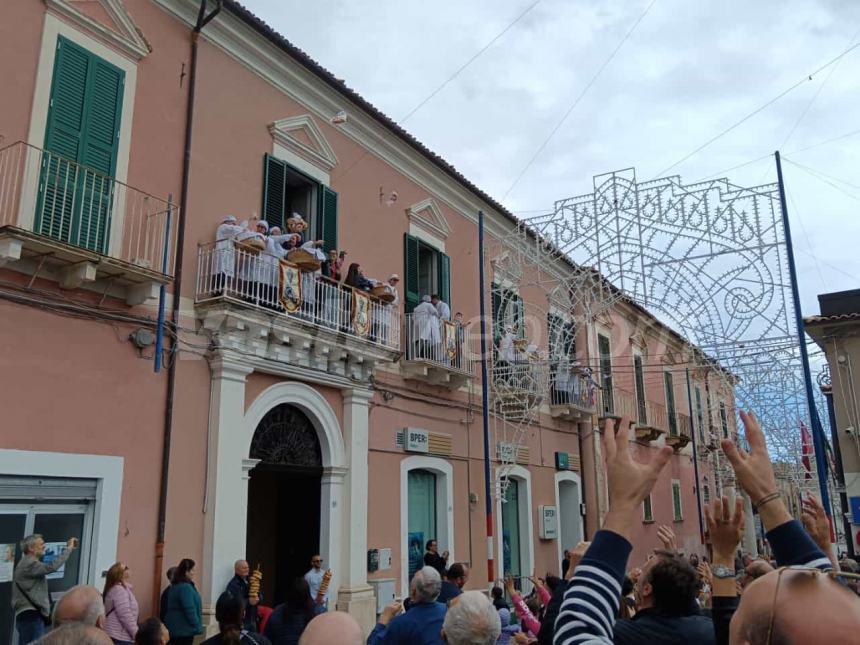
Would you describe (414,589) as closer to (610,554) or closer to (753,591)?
(610,554)

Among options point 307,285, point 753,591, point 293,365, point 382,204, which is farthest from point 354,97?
point 753,591

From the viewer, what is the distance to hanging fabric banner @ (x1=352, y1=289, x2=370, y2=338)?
11.3m

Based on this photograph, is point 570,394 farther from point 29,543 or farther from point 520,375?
point 29,543

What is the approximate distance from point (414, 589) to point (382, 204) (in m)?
9.39

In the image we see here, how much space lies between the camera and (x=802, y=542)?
2164 millimetres

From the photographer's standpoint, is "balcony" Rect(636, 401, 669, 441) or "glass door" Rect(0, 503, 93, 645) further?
"balcony" Rect(636, 401, 669, 441)

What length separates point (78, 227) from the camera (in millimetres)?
7793

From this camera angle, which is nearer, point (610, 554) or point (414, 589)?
point (610, 554)

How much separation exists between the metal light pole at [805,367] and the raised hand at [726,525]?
25.1 ft

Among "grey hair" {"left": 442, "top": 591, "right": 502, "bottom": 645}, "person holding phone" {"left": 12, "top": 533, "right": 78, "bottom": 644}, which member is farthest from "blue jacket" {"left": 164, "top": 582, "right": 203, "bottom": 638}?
"grey hair" {"left": 442, "top": 591, "right": 502, "bottom": 645}

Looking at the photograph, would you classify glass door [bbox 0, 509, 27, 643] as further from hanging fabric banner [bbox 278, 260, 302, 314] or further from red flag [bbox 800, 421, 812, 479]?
red flag [bbox 800, 421, 812, 479]

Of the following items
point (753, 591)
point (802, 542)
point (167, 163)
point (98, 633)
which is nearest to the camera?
point (753, 591)

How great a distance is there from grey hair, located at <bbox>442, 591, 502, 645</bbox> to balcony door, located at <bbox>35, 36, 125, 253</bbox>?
5.97m

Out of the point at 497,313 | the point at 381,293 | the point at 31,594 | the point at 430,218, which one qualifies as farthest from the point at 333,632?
the point at 497,313
